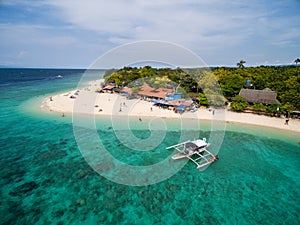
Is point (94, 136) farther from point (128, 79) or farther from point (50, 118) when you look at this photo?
point (128, 79)

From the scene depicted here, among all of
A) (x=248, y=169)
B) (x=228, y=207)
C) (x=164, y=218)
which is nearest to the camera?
(x=164, y=218)

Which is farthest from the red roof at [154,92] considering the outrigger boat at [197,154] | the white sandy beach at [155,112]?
the outrigger boat at [197,154]

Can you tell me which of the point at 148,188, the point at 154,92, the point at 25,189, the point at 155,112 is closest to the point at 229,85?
the point at 154,92

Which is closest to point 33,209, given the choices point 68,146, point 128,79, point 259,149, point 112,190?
point 112,190

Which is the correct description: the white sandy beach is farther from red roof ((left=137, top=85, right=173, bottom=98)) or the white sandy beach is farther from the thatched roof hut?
→ the thatched roof hut

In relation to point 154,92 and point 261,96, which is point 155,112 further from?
point 261,96

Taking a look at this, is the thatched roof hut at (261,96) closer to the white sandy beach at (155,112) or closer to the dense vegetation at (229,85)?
the dense vegetation at (229,85)

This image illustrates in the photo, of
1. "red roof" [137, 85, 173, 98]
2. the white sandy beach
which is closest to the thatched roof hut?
the white sandy beach
